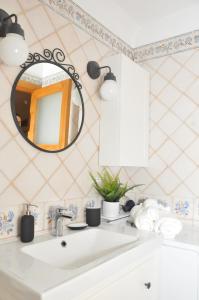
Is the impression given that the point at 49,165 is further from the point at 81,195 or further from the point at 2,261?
the point at 2,261

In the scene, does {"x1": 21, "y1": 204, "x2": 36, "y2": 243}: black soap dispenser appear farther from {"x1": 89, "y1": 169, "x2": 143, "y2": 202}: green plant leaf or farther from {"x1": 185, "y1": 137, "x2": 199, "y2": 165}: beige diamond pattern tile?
{"x1": 185, "y1": 137, "x2": 199, "y2": 165}: beige diamond pattern tile

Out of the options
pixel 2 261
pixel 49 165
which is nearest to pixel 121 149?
pixel 49 165

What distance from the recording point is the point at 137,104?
5.63 feet

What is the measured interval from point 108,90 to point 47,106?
0.42 metres

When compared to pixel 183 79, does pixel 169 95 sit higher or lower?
lower

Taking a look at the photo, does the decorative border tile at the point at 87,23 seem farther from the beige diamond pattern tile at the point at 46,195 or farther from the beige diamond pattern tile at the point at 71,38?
the beige diamond pattern tile at the point at 46,195

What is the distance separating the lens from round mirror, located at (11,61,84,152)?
3.83 feet

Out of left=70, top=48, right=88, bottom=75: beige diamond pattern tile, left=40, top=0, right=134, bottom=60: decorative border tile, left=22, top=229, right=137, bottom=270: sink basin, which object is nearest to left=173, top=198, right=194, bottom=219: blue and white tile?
left=22, top=229, right=137, bottom=270: sink basin

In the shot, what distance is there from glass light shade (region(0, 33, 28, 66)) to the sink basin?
79cm

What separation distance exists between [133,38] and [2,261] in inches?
70.6

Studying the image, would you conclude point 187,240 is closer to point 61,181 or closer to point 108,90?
point 61,181

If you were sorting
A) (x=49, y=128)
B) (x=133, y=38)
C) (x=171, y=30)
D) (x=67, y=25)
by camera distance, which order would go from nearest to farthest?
1. (x=49, y=128)
2. (x=67, y=25)
3. (x=171, y=30)
4. (x=133, y=38)

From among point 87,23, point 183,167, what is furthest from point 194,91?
point 87,23

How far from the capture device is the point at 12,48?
38.3 inches
